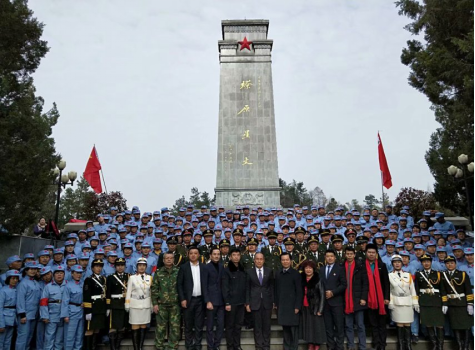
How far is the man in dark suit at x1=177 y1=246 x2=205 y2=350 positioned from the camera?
5.87m

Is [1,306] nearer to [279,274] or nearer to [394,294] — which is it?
[279,274]

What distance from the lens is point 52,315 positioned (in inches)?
246

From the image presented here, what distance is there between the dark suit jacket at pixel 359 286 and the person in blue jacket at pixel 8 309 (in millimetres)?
5045

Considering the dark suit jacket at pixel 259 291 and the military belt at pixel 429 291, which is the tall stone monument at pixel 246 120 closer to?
the military belt at pixel 429 291

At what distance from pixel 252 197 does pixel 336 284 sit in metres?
10.2

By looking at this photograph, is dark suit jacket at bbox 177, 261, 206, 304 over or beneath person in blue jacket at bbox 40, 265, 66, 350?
over

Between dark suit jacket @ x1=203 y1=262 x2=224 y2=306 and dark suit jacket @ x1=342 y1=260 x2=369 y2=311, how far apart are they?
6.13ft

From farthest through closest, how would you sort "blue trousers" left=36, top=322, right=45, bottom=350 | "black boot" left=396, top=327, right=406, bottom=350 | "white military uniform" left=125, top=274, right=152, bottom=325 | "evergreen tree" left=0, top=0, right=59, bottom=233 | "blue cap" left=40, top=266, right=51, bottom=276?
"evergreen tree" left=0, top=0, right=59, bottom=233 → "blue cap" left=40, top=266, right=51, bottom=276 → "blue trousers" left=36, top=322, right=45, bottom=350 → "black boot" left=396, top=327, right=406, bottom=350 → "white military uniform" left=125, top=274, right=152, bottom=325

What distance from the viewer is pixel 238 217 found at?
443 inches

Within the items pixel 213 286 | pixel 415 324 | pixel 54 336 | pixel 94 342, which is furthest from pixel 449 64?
pixel 54 336

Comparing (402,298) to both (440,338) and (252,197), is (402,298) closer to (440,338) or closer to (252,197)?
(440,338)

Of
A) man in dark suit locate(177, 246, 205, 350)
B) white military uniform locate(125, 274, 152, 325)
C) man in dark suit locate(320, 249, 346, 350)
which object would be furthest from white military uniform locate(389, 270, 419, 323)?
white military uniform locate(125, 274, 152, 325)

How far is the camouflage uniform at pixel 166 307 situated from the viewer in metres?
5.83

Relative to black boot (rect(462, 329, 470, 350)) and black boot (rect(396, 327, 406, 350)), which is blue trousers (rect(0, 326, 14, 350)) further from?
black boot (rect(462, 329, 470, 350))
